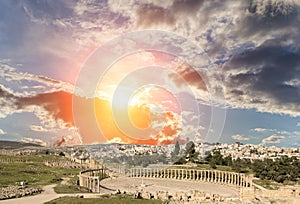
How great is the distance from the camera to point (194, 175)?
288 ft

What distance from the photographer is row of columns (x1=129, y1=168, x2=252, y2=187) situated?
7912cm

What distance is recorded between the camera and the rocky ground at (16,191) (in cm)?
4359

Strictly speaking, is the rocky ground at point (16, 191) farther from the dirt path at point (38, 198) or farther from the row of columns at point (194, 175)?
the row of columns at point (194, 175)

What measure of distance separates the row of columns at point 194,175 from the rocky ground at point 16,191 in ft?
137

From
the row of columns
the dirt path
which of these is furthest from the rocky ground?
the row of columns

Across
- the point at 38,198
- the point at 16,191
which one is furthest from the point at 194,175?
the point at 38,198

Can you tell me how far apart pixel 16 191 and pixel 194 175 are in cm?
4984

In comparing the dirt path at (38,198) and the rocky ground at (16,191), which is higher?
the rocky ground at (16,191)

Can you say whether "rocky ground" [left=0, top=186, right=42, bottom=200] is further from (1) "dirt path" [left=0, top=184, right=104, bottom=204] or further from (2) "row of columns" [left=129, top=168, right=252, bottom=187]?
(2) "row of columns" [left=129, top=168, right=252, bottom=187]

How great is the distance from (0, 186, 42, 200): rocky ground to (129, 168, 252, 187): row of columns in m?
41.7

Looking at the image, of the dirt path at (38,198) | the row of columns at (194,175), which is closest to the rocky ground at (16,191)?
the dirt path at (38,198)

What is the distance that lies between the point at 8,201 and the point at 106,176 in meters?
43.0

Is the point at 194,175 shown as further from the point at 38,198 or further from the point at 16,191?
the point at 38,198

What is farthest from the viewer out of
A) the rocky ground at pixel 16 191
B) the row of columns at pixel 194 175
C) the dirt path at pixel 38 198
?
the row of columns at pixel 194 175
